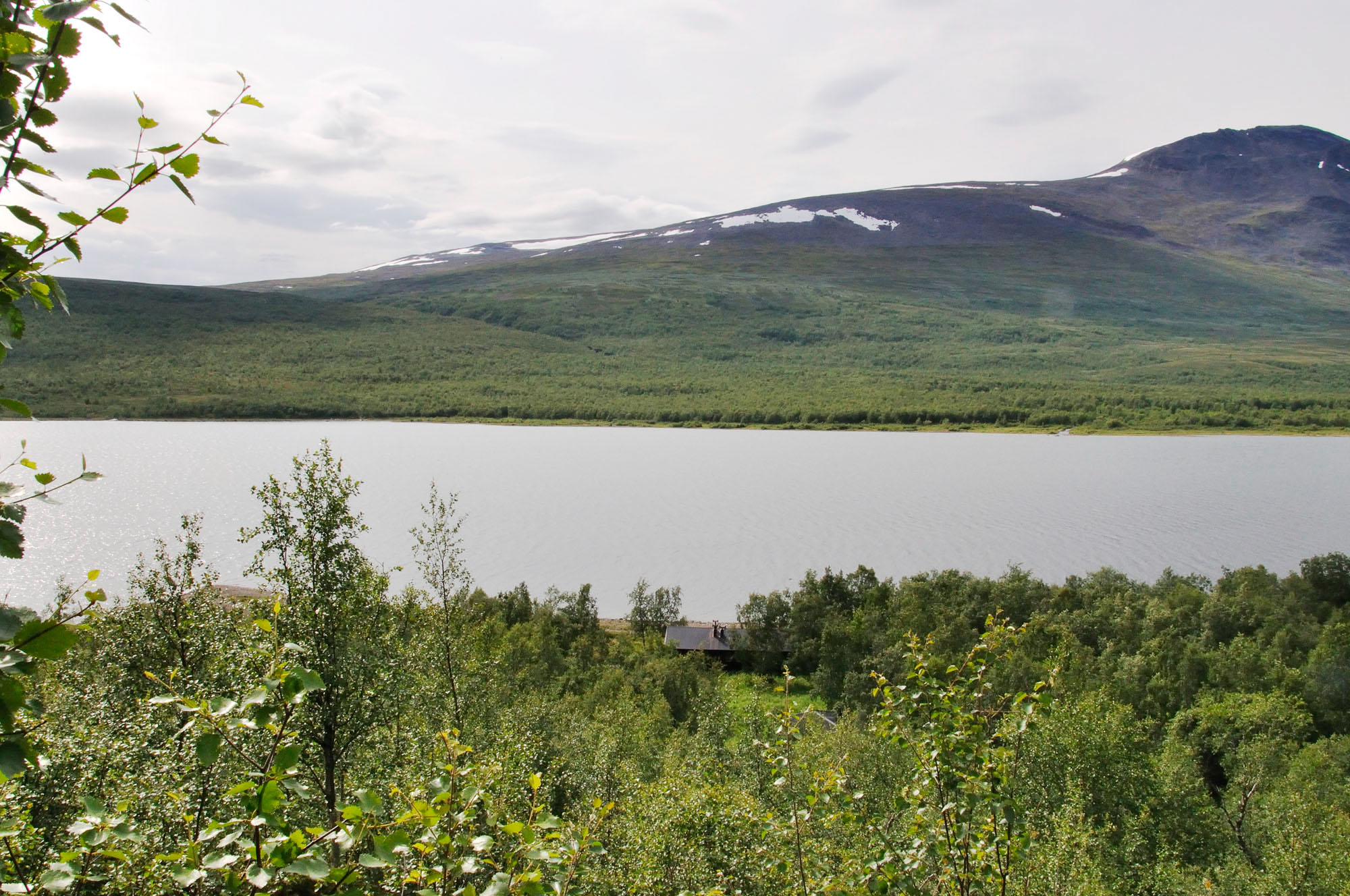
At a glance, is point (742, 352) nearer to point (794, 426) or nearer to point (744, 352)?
point (744, 352)

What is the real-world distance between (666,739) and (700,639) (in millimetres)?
14523

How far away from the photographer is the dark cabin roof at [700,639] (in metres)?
42.9

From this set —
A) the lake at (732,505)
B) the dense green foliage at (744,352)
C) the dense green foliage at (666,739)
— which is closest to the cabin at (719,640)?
the dense green foliage at (666,739)

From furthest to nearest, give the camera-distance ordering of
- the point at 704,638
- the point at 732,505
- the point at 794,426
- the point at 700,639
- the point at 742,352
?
the point at 742,352, the point at 794,426, the point at 732,505, the point at 704,638, the point at 700,639

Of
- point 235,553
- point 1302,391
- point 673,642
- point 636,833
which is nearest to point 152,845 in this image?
point 636,833

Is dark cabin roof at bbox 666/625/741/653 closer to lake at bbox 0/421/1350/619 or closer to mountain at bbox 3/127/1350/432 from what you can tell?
lake at bbox 0/421/1350/619

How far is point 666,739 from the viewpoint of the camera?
28984mm

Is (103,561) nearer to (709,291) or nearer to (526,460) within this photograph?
(526,460)

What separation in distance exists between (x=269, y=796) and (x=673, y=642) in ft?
135

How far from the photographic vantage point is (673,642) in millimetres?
42344

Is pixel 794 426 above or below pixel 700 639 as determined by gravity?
above

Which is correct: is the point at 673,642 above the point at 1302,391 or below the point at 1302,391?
below

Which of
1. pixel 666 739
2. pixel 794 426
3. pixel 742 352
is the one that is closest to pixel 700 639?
pixel 666 739

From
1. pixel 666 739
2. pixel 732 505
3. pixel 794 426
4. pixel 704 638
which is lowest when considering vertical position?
pixel 704 638
